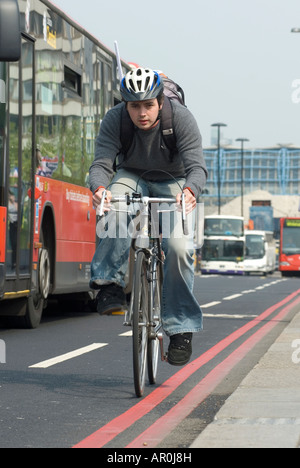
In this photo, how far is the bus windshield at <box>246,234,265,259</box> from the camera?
64.4 meters

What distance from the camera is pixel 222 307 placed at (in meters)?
19.1

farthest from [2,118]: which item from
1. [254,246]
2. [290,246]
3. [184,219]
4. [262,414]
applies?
[254,246]

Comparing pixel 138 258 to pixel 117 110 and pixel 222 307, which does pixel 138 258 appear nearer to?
pixel 117 110

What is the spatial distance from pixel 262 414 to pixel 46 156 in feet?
24.3

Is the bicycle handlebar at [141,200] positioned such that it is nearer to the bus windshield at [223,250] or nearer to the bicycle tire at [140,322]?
the bicycle tire at [140,322]

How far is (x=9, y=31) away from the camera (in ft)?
20.9

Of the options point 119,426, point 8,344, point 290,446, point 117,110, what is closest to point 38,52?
point 8,344

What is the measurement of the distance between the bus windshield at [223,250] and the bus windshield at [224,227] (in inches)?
27.8

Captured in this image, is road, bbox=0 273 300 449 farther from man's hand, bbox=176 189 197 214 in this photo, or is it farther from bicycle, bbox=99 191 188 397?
man's hand, bbox=176 189 197 214

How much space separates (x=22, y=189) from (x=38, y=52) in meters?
1.77

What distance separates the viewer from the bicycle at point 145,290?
673 centimetres

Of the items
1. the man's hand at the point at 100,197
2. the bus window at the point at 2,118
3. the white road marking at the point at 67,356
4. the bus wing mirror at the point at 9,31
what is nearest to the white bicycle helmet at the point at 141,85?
the man's hand at the point at 100,197

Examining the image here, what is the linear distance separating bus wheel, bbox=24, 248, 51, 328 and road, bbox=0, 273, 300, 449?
0.17 m
